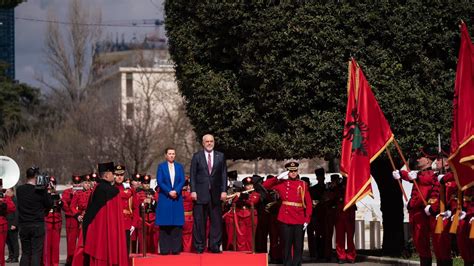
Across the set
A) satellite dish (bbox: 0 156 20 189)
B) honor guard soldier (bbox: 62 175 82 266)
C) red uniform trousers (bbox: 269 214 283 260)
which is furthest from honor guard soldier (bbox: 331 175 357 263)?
satellite dish (bbox: 0 156 20 189)

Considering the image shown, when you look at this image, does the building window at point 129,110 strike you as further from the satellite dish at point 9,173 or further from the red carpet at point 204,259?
the red carpet at point 204,259

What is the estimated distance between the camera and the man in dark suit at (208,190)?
19281 millimetres

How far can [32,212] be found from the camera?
20.0m

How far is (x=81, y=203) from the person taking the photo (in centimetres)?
2405

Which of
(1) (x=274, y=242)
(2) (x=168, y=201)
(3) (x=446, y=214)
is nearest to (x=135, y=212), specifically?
(2) (x=168, y=201)

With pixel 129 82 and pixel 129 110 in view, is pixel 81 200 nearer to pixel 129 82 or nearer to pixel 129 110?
pixel 129 110

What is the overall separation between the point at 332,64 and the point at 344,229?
4.37 metres

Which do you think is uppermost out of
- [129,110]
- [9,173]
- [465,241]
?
[129,110]

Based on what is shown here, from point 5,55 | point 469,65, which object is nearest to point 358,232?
point 469,65

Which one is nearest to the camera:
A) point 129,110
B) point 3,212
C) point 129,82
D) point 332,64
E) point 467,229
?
point 467,229

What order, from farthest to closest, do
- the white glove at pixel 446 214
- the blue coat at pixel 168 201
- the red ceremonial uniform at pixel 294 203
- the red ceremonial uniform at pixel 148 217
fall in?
the red ceremonial uniform at pixel 148 217, the red ceremonial uniform at pixel 294 203, the blue coat at pixel 168 201, the white glove at pixel 446 214

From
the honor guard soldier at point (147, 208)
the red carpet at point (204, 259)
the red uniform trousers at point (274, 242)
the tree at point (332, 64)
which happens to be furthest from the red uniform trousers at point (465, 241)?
the red uniform trousers at point (274, 242)

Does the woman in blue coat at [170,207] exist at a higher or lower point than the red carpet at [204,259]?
higher

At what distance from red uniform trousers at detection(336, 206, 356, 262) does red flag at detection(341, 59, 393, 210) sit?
17.6 ft
